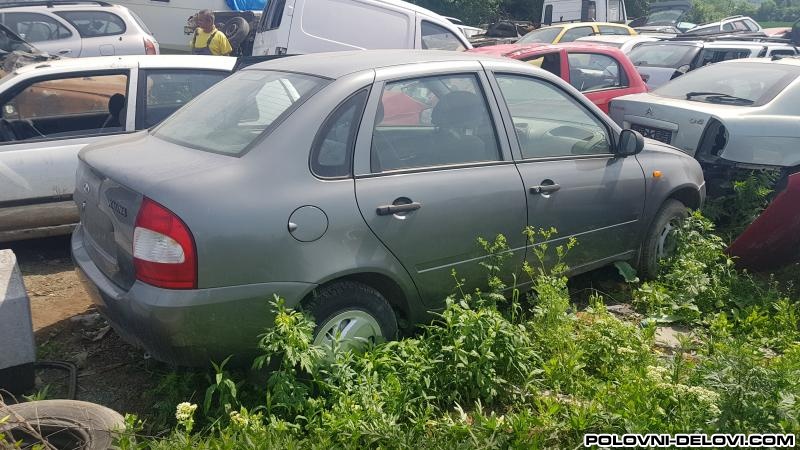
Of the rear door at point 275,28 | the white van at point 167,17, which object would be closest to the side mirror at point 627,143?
the rear door at point 275,28

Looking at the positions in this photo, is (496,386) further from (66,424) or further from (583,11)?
(583,11)

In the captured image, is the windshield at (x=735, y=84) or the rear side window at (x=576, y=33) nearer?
the windshield at (x=735, y=84)

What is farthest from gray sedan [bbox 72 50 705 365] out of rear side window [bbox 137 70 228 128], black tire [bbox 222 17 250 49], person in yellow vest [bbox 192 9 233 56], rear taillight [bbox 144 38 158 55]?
black tire [bbox 222 17 250 49]

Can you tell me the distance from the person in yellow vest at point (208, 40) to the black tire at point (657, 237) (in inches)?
304

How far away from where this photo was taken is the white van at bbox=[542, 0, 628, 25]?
21.5 meters

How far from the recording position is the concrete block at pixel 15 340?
3.52m

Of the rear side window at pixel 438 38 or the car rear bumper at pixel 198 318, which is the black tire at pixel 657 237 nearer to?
the car rear bumper at pixel 198 318

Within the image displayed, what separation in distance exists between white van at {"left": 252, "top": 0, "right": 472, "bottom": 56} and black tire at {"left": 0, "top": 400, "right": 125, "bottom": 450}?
23.0ft

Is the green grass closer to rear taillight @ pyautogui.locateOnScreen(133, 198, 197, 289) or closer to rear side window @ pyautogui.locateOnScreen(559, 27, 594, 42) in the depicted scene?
rear taillight @ pyautogui.locateOnScreen(133, 198, 197, 289)

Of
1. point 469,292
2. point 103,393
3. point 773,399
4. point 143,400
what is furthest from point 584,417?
point 103,393

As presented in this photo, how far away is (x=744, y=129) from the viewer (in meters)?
6.05

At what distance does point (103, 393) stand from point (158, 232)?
3.84 feet

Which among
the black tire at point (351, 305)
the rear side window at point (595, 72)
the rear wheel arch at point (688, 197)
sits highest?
the rear side window at point (595, 72)

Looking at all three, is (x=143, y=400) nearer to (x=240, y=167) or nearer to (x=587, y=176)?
(x=240, y=167)
